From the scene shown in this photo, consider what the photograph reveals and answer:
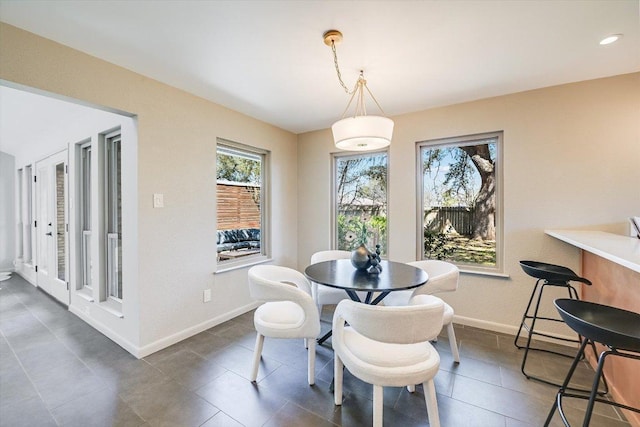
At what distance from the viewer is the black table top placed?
179 cm

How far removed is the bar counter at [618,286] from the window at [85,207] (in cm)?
459

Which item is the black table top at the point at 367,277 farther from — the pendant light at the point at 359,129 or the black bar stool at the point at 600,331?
the pendant light at the point at 359,129

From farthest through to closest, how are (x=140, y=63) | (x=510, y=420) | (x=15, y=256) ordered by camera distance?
(x=15, y=256), (x=140, y=63), (x=510, y=420)

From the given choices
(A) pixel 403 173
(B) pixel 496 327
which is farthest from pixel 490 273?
(A) pixel 403 173

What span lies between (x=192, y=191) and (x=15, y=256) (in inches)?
219

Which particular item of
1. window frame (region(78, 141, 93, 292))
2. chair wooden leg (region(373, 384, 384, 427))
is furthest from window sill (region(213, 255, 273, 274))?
chair wooden leg (region(373, 384, 384, 427))

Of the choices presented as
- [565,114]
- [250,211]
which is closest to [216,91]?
[250,211]

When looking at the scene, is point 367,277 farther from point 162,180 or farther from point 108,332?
point 108,332

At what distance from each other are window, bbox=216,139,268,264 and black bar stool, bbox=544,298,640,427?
9.96 feet

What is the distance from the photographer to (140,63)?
2133mm

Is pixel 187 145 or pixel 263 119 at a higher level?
pixel 263 119

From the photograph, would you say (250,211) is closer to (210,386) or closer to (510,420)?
(210,386)

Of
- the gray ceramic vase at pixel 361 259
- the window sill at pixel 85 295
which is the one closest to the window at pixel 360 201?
the gray ceramic vase at pixel 361 259

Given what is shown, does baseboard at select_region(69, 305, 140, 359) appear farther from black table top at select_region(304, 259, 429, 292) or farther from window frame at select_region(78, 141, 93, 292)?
black table top at select_region(304, 259, 429, 292)
